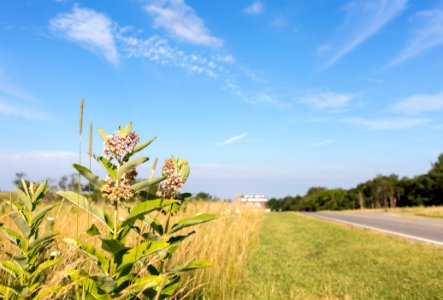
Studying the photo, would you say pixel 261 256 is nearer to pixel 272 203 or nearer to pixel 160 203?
pixel 160 203

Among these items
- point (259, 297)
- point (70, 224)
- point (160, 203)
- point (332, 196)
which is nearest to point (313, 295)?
point (259, 297)

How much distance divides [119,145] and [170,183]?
46 cm

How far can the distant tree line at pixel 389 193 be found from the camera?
5308 centimetres

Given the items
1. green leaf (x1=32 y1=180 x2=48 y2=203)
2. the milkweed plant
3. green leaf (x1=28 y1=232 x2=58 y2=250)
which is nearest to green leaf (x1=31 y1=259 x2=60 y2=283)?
the milkweed plant

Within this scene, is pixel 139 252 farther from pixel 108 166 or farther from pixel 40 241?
pixel 40 241

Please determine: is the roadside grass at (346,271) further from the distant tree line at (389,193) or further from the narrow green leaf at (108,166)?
the distant tree line at (389,193)

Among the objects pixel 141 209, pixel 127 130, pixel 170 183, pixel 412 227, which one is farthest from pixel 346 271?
pixel 412 227

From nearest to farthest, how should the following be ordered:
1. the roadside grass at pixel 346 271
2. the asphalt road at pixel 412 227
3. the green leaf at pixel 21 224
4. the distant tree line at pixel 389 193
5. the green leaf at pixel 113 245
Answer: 1. the green leaf at pixel 113 245
2. the green leaf at pixel 21 224
3. the roadside grass at pixel 346 271
4. the asphalt road at pixel 412 227
5. the distant tree line at pixel 389 193

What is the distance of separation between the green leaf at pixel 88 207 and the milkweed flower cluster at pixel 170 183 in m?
0.40

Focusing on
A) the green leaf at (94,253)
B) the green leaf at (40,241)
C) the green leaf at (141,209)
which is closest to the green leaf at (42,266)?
the green leaf at (40,241)

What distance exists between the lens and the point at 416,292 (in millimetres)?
A: 5176

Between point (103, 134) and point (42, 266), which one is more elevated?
point (103, 134)

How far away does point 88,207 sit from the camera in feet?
6.04

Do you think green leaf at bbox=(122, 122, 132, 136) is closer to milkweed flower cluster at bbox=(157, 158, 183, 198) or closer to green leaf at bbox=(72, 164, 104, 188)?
green leaf at bbox=(72, 164, 104, 188)
